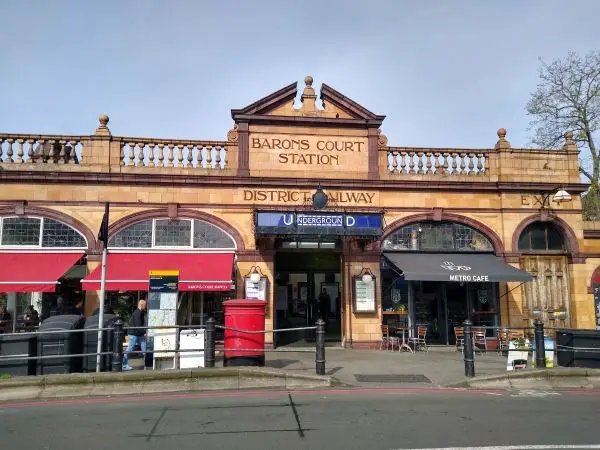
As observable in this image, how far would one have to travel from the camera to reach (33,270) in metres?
13.5

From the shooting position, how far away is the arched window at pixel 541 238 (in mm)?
16750

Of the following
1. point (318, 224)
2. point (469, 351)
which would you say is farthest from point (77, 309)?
point (469, 351)

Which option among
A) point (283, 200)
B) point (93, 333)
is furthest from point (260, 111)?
point (93, 333)

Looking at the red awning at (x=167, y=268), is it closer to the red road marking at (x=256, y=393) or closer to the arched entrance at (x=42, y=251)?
the arched entrance at (x=42, y=251)

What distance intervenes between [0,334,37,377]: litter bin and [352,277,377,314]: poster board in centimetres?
888

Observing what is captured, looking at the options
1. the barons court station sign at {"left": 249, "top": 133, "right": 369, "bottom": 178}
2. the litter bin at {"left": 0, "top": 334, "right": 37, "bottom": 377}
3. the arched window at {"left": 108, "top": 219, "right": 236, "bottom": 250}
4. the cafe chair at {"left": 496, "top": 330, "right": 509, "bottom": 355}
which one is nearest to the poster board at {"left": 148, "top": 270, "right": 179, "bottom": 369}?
the litter bin at {"left": 0, "top": 334, "right": 37, "bottom": 377}

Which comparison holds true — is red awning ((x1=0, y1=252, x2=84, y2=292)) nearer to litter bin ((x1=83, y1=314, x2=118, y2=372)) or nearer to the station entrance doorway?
litter bin ((x1=83, y1=314, x2=118, y2=372))

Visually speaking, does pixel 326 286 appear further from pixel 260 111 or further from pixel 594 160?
pixel 594 160

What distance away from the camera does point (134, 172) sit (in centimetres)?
1530

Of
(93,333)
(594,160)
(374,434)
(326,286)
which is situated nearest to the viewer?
(374,434)

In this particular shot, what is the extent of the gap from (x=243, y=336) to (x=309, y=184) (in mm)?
6650

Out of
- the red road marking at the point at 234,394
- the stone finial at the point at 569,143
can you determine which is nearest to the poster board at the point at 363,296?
the red road marking at the point at 234,394

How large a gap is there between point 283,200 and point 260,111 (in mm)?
2904

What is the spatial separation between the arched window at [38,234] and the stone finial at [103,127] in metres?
2.97
